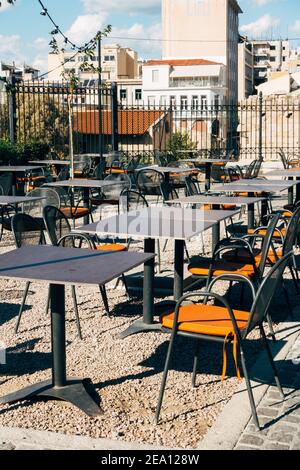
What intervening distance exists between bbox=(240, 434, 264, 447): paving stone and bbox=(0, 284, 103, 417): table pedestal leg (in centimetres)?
84

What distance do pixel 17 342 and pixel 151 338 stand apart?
0.97 m

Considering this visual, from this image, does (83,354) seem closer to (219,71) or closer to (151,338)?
(151,338)

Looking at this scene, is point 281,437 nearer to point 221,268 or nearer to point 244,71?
point 221,268

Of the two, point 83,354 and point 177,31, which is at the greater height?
point 177,31

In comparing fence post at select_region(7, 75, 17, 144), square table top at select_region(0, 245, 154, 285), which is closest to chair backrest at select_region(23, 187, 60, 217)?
square table top at select_region(0, 245, 154, 285)

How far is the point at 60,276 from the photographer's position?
12.6 ft

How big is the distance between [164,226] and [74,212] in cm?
350

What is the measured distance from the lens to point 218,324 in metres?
3.98

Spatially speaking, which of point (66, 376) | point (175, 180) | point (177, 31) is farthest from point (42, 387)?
point (177, 31)

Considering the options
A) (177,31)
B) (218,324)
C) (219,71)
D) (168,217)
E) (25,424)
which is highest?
(177,31)

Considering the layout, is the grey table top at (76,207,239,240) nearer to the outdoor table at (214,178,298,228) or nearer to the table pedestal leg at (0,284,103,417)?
the table pedestal leg at (0,284,103,417)

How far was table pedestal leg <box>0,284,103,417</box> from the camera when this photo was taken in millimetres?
4094

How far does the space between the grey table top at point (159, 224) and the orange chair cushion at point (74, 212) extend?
2.36 meters

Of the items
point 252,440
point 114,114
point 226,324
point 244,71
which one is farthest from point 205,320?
point 244,71
